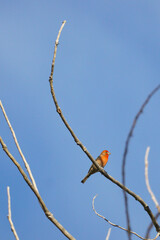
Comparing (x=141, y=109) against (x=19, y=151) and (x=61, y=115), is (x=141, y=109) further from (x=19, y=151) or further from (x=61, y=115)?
(x=61, y=115)

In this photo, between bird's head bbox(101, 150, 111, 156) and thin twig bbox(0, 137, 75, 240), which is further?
bird's head bbox(101, 150, 111, 156)

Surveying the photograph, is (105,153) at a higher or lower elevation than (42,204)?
higher

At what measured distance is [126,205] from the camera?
1.41 metres

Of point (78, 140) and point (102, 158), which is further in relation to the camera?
point (102, 158)

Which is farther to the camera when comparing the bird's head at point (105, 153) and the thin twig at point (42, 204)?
the bird's head at point (105, 153)

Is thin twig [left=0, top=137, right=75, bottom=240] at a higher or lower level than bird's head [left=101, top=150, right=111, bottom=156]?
lower

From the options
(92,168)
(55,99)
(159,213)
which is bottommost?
(159,213)

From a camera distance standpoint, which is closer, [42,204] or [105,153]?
[42,204]

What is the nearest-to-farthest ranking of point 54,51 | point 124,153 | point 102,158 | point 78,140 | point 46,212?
point 124,153, point 46,212, point 54,51, point 78,140, point 102,158

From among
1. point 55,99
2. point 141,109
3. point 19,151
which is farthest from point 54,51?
point 141,109

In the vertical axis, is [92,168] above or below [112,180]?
above

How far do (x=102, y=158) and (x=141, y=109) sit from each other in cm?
1261

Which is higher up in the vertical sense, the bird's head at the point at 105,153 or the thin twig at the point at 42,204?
the bird's head at the point at 105,153

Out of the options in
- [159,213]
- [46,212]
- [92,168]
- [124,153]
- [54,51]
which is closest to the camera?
[159,213]
